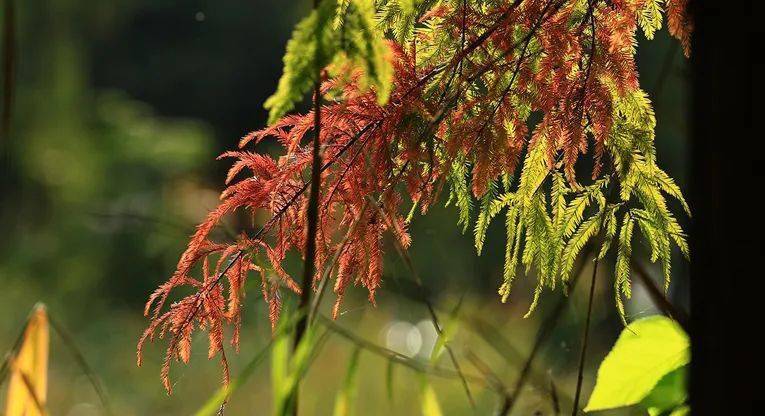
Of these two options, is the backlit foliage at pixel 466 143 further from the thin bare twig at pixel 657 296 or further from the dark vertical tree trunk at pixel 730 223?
the dark vertical tree trunk at pixel 730 223

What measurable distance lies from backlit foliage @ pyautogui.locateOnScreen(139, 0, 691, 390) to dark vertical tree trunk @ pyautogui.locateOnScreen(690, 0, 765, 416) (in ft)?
1.10

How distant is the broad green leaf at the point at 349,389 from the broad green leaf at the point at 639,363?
12.7 inches

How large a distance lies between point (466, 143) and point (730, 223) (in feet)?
1.47

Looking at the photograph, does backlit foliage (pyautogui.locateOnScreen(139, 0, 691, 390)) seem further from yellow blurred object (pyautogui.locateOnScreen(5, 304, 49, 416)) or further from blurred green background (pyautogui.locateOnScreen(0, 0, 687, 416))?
blurred green background (pyautogui.locateOnScreen(0, 0, 687, 416))

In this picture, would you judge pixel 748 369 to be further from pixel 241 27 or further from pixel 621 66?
pixel 241 27

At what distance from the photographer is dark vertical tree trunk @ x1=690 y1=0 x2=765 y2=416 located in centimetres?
54

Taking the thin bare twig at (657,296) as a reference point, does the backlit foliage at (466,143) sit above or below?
above

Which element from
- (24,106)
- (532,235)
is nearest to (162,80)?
(24,106)

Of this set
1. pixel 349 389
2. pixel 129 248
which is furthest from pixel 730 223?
pixel 129 248

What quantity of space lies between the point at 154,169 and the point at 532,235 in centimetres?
593

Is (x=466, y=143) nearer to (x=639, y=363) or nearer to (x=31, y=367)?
(x=639, y=363)

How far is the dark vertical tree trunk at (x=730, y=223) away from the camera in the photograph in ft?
1.78

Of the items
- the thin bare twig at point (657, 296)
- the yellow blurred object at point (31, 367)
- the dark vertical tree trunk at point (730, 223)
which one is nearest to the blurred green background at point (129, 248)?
the yellow blurred object at point (31, 367)

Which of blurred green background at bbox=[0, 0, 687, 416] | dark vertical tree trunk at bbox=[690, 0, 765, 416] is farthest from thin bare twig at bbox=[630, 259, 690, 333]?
blurred green background at bbox=[0, 0, 687, 416]
